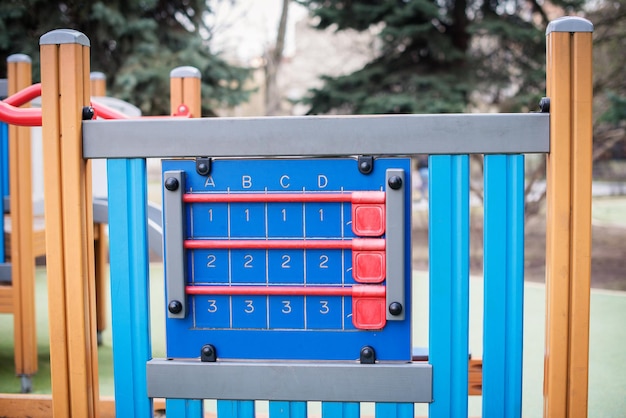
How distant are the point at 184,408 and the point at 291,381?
264 mm

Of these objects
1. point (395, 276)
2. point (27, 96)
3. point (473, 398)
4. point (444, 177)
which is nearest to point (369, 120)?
point (444, 177)

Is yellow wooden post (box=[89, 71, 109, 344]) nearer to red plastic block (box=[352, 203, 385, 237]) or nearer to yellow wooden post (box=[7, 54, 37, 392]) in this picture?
yellow wooden post (box=[7, 54, 37, 392])

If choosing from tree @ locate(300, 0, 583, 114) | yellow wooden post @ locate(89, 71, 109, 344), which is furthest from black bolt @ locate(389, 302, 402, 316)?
tree @ locate(300, 0, 583, 114)

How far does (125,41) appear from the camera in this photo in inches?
307

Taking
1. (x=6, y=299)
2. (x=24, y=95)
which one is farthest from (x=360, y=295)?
(x=6, y=299)

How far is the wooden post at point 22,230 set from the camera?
2.96 meters

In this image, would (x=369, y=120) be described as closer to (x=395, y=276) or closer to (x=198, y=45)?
(x=395, y=276)

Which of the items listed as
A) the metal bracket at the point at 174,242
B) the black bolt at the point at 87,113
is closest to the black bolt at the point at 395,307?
the metal bracket at the point at 174,242

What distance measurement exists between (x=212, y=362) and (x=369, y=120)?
25.2 inches

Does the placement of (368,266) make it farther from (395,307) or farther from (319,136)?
(319,136)

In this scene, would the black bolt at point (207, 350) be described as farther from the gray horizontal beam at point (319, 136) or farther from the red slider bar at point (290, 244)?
the gray horizontal beam at point (319, 136)

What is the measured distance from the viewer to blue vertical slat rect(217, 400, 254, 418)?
148 cm

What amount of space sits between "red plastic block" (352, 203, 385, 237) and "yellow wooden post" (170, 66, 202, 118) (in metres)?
1.54

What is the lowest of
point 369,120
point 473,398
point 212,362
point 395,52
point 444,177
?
point 473,398
